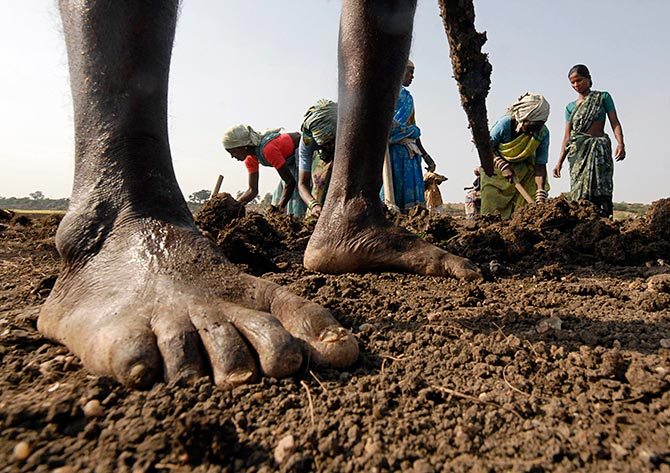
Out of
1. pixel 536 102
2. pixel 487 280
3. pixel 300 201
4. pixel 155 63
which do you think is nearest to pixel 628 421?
pixel 487 280

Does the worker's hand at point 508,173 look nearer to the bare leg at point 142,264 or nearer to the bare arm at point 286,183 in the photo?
the bare arm at point 286,183

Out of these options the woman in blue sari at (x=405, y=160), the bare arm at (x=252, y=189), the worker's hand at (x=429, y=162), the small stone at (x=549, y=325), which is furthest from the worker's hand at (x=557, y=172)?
the small stone at (x=549, y=325)

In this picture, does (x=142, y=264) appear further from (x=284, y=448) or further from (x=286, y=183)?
(x=286, y=183)

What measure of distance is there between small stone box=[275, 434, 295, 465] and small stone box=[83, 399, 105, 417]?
31 centimetres

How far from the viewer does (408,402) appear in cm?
86

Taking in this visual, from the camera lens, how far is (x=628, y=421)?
778 millimetres

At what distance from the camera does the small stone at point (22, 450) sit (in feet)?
2.26

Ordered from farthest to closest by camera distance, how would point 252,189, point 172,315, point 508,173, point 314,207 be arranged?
point 252,189
point 508,173
point 314,207
point 172,315

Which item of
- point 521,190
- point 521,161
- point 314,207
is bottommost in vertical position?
point 314,207

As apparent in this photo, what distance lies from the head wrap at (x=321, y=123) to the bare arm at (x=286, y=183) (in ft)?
3.78

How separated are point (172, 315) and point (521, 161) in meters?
6.09

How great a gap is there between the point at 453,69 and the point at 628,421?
4.92 feet

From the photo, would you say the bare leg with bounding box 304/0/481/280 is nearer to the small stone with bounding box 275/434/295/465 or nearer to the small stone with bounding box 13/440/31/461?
the small stone with bounding box 275/434/295/465

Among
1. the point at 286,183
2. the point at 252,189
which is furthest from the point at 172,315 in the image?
the point at 252,189
